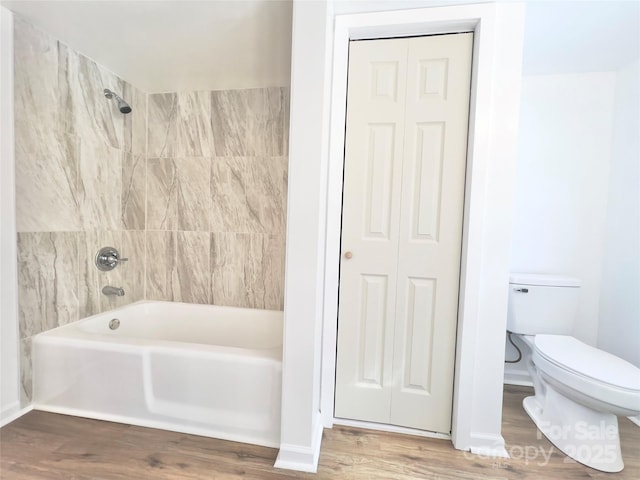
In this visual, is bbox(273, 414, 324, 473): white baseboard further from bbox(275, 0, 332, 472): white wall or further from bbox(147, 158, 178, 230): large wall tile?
bbox(147, 158, 178, 230): large wall tile

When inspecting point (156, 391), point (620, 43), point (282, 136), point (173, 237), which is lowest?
point (156, 391)

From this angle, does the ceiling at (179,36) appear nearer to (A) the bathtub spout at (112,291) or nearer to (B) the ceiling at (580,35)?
(B) the ceiling at (580,35)

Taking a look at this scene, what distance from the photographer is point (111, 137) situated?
1901 mm

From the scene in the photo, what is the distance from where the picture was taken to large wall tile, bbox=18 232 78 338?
146 centimetres

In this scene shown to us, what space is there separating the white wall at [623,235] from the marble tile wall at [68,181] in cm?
325

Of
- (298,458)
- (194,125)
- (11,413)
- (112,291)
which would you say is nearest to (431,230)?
(298,458)

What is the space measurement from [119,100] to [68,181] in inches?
24.8

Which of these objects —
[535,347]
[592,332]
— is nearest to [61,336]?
[535,347]

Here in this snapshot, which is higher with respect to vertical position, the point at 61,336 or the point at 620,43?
the point at 620,43

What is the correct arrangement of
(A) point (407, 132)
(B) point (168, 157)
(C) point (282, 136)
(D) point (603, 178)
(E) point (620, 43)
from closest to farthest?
1. (A) point (407, 132)
2. (E) point (620, 43)
3. (D) point (603, 178)
4. (C) point (282, 136)
5. (B) point (168, 157)

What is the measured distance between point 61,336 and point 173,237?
87 centimetres

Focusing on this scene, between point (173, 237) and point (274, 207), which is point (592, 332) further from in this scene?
point (173, 237)

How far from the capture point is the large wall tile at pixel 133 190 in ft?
6.67

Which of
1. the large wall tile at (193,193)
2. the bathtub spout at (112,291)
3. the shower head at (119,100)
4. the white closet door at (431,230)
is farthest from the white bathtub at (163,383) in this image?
the shower head at (119,100)
